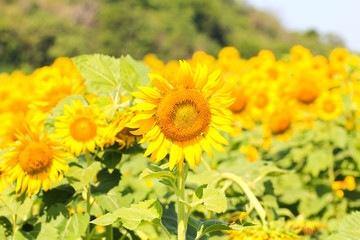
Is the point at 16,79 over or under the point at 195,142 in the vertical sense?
under

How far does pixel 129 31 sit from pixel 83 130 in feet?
141

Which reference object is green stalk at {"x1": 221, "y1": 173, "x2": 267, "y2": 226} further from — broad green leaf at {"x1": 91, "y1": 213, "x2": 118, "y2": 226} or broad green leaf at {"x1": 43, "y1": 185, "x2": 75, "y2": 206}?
broad green leaf at {"x1": 43, "y1": 185, "x2": 75, "y2": 206}

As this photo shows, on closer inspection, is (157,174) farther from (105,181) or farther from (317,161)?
(317,161)

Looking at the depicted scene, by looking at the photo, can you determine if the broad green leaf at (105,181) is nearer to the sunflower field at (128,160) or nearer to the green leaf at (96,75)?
the sunflower field at (128,160)

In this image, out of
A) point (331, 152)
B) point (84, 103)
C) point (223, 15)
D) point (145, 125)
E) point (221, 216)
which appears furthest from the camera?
point (223, 15)

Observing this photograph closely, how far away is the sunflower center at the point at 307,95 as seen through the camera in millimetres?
4082

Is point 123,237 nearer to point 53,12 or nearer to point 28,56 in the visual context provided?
point 28,56

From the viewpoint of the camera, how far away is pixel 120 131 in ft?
4.66

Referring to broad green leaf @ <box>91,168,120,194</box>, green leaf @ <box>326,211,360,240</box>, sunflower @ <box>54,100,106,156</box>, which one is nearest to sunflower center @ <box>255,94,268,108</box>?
green leaf @ <box>326,211,360,240</box>

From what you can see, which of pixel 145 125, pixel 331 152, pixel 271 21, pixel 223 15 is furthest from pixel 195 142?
pixel 271 21

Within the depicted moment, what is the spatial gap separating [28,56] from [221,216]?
38.9 m

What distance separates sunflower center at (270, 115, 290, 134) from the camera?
389 cm

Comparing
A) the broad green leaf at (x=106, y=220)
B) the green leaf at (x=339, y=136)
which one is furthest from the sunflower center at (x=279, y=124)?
the broad green leaf at (x=106, y=220)

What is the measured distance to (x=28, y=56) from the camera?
124ft
